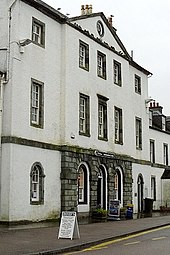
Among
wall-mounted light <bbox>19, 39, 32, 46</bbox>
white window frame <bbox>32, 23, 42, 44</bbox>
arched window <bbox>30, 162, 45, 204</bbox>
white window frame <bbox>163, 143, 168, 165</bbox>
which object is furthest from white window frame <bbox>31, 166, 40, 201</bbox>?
white window frame <bbox>163, 143, 168, 165</bbox>

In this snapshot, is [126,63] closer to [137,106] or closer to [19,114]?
[137,106]

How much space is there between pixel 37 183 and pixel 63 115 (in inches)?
168

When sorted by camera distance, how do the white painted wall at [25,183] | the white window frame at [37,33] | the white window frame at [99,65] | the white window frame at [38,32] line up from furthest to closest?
the white window frame at [99,65]
the white window frame at [37,33]
the white window frame at [38,32]
the white painted wall at [25,183]

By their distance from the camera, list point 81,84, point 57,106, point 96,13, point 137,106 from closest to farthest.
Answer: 1. point 57,106
2. point 81,84
3. point 96,13
4. point 137,106

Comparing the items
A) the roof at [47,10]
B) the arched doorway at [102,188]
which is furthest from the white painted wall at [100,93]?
the arched doorway at [102,188]

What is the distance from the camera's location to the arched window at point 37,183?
80.6ft

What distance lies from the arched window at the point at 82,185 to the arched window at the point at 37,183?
3.87 metres

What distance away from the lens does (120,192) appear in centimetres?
3319

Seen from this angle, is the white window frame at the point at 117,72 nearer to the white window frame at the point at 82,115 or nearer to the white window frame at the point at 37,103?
the white window frame at the point at 82,115

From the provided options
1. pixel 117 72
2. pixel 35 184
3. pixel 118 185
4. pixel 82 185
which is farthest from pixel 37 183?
pixel 117 72

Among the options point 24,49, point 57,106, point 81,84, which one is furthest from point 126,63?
point 24,49

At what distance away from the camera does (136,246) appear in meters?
16.0

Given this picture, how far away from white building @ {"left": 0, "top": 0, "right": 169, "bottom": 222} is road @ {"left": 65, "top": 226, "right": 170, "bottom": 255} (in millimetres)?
6452

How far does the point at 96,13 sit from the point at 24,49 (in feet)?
28.8
